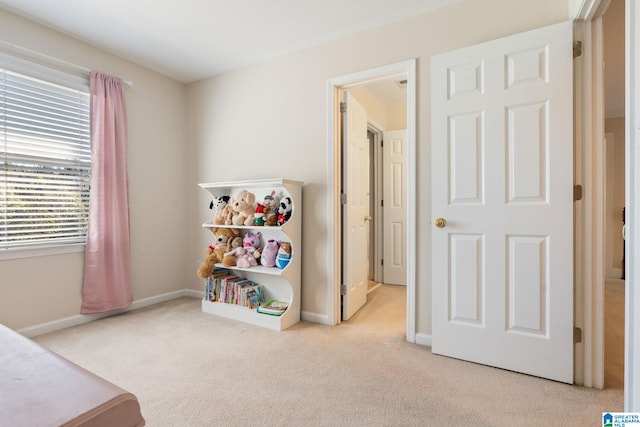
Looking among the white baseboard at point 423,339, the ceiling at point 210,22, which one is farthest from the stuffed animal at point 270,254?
the ceiling at point 210,22

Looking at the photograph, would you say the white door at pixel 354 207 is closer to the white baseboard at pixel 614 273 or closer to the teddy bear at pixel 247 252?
the teddy bear at pixel 247 252

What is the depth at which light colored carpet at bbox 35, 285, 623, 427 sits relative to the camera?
4.85 feet

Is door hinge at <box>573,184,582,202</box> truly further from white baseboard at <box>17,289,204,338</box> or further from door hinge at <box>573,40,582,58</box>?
white baseboard at <box>17,289,204,338</box>

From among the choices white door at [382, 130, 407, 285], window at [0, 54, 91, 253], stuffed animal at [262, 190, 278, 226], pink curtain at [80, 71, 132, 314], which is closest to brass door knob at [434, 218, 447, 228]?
stuffed animal at [262, 190, 278, 226]

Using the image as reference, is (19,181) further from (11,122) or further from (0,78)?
(0,78)

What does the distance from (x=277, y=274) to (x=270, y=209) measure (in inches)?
23.9

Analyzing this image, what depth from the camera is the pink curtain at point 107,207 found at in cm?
273

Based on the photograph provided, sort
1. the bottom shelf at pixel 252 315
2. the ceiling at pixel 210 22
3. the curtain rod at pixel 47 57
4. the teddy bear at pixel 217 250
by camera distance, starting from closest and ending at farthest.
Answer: the ceiling at pixel 210 22
the curtain rod at pixel 47 57
the bottom shelf at pixel 252 315
the teddy bear at pixel 217 250

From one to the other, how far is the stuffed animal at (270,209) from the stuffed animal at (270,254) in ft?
0.65

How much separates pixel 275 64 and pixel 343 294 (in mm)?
2258

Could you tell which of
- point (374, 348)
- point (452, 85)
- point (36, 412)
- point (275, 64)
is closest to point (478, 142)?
point (452, 85)

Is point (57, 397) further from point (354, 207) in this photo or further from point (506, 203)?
point (354, 207)

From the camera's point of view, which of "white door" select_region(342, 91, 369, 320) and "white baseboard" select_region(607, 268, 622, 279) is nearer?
"white door" select_region(342, 91, 369, 320)

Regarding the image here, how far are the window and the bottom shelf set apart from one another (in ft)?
4.27
